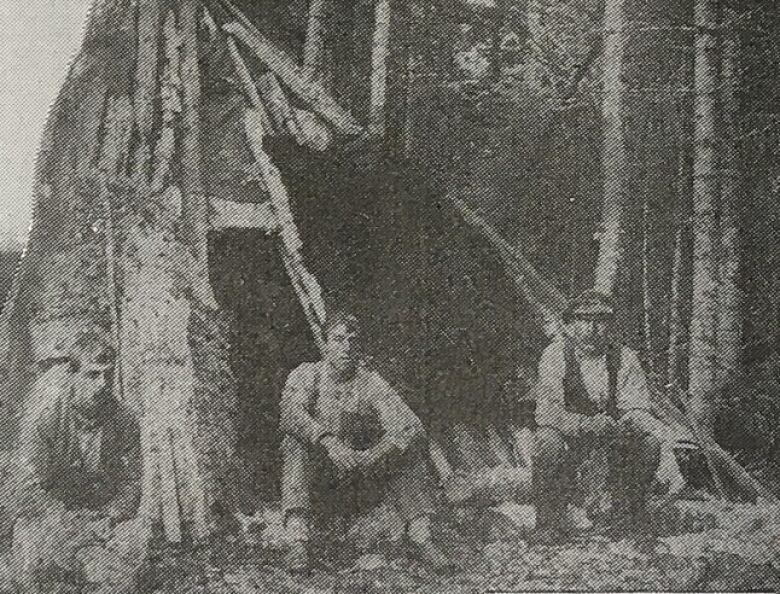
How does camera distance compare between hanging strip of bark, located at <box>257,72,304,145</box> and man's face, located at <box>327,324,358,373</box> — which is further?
hanging strip of bark, located at <box>257,72,304,145</box>

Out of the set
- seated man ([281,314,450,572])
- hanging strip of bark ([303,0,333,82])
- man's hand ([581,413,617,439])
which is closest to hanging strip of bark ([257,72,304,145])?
hanging strip of bark ([303,0,333,82])

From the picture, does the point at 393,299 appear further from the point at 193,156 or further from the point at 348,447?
the point at 193,156

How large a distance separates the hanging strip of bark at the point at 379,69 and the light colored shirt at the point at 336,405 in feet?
3.15

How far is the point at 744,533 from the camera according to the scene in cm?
344

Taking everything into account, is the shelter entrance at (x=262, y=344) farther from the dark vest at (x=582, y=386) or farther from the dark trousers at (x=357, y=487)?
the dark vest at (x=582, y=386)

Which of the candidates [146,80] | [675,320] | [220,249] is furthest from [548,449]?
[146,80]

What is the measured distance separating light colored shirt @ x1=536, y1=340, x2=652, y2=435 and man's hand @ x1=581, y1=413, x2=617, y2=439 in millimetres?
37

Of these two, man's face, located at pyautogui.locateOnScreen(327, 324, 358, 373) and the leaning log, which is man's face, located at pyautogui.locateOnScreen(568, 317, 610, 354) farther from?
the leaning log

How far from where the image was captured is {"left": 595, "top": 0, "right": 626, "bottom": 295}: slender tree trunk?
3.49m

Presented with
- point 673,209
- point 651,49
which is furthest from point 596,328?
point 651,49

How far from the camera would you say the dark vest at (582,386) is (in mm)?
3469

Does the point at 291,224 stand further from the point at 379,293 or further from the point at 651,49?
the point at 651,49

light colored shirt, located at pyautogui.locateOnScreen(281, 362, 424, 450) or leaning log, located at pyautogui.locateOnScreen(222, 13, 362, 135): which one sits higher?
leaning log, located at pyautogui.locateOnScreen(222, 13, 362, 135)

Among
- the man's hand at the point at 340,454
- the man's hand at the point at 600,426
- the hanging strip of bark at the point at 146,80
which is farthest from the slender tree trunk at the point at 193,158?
the man's hand at the point at 600,426
